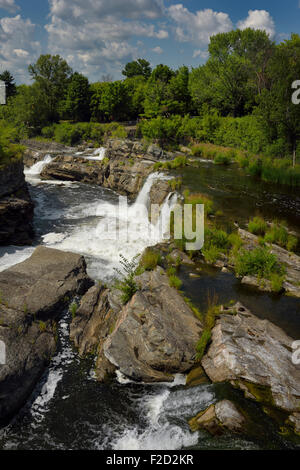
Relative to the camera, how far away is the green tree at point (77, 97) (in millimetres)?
53156

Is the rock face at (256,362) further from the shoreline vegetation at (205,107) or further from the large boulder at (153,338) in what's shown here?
the shoreline vegetation at (205,107)

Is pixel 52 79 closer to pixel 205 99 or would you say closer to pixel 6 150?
pixel 205 99

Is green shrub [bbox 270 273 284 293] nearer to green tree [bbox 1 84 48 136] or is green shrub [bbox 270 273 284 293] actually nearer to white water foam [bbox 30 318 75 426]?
white water foam [bbox 30 318 75 426]

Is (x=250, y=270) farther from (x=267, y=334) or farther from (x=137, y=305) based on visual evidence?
(x=137, y=305)

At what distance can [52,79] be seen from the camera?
183 ft

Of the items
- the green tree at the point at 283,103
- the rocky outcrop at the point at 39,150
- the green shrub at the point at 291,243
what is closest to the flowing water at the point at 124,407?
the green shrub at the point at 291,243

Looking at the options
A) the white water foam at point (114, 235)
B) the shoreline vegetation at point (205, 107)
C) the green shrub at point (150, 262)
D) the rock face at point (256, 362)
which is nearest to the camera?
the rock face at point (256, 362)

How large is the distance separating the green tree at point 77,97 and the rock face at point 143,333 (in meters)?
52.6

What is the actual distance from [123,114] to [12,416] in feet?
178

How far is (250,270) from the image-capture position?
1172cm

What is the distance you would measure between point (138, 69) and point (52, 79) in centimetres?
4607

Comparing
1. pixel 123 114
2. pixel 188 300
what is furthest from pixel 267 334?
pixel 123 114

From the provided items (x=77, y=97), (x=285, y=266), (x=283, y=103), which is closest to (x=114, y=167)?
(x=283, y=103)

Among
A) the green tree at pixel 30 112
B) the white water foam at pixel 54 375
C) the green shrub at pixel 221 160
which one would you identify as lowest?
the white water foam at pixel 54 375
